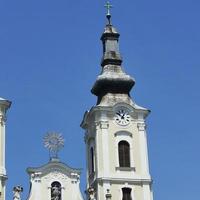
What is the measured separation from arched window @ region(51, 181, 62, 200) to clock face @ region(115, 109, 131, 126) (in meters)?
5.29

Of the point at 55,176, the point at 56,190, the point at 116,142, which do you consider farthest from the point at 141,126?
the point at 56,190

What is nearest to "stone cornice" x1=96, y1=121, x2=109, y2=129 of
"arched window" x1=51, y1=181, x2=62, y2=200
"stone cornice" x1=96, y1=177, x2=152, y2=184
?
"stone cornice" x1=96, y1=177, x2=152, y2=184

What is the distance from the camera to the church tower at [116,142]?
46250mm

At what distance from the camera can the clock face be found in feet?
157

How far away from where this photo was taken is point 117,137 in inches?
1871

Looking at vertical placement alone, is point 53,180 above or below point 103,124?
below

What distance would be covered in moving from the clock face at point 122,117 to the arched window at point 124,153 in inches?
45.0

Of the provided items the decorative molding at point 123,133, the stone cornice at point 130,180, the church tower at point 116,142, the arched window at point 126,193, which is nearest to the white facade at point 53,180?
the church tower at point 116,142

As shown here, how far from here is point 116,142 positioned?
155 ft

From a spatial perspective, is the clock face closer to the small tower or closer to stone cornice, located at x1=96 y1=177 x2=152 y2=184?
stone cornice, located at x1=96 y1=177 x2=152 y2=184

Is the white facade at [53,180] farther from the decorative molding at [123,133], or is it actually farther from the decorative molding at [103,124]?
the decorative molding at [123,133]

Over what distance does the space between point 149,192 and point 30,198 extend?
264 inches

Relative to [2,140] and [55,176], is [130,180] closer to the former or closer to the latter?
[55,176]

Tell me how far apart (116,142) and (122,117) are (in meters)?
1.54
